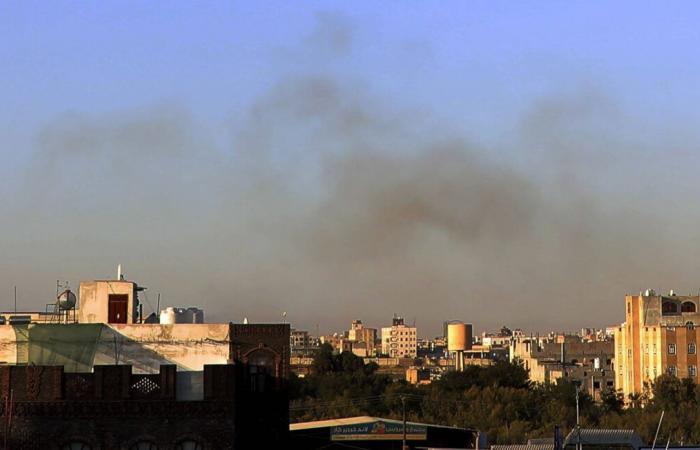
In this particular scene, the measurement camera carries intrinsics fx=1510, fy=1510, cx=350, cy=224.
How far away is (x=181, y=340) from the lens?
63906 mm

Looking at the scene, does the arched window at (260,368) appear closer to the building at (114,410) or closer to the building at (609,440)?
the building at (114,410)

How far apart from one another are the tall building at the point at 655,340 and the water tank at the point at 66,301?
392ft

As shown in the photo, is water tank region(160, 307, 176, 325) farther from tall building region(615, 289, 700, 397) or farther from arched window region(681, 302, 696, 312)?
arched window region(681, 302, 696, 312)

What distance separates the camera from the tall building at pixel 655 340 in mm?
183250

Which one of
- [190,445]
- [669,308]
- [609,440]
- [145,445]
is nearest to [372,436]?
[609,440]

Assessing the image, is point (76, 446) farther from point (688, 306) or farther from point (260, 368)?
point (688, 306)

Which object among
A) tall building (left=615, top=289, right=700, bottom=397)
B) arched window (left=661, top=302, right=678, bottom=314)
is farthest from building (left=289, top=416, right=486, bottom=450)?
arched window (left=661, top=302, right=678, bottom=314)

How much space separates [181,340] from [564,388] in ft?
264

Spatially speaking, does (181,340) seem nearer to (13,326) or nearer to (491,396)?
(13,326)

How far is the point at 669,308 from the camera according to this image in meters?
193

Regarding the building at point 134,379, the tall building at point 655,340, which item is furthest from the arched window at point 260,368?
the tall building at point 655,340

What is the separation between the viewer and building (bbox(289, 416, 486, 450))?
77.6 m

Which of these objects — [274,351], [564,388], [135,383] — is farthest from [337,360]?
[135,383]

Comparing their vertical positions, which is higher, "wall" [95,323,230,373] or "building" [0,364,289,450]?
"wall" [95,323,230,373]
